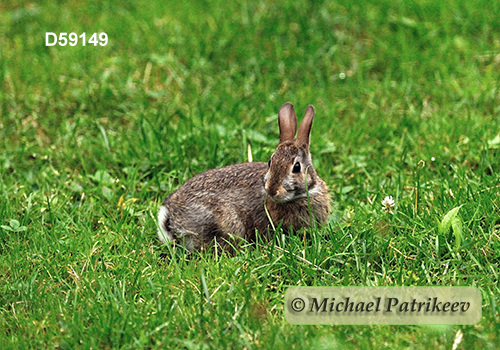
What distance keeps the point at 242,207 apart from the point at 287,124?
645 millimetres

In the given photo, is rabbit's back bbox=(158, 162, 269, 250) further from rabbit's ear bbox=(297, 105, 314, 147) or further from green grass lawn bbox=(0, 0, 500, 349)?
rabbit's ear bbox=(297, 105, 314, 147)

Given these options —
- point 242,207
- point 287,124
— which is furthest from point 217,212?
point 287,124

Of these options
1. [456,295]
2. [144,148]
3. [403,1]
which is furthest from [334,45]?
[456,295]

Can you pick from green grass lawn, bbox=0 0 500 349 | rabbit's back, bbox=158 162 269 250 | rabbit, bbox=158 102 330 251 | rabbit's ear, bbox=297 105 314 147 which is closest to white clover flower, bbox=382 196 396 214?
green grass lawn, bbox=0 0 500 349

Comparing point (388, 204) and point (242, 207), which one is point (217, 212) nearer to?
point (242, 207)

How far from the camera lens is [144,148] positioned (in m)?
5.54

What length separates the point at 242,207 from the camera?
4605 millimetres

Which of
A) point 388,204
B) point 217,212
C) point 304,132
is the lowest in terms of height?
point 217,212

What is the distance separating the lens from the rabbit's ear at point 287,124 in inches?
179

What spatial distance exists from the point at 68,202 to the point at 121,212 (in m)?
0.47

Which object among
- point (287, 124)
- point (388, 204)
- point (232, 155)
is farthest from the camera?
point (232, 155)

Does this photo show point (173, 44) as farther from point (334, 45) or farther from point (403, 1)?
point (403, 1)

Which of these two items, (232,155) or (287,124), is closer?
(287,124)

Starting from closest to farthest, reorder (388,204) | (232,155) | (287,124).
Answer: (388,204) < (287,124) < (232,155)
